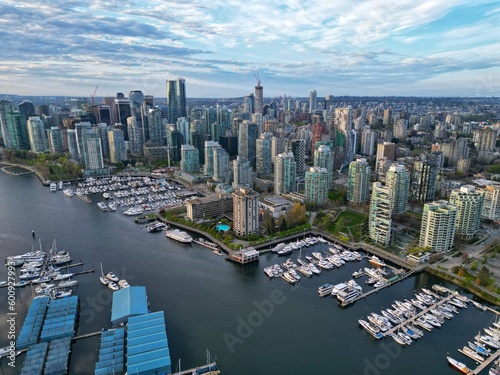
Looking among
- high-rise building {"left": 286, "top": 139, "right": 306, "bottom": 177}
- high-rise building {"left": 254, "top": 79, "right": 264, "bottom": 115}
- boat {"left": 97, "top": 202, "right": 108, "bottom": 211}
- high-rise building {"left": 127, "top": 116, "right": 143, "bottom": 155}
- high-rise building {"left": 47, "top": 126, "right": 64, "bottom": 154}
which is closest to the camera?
boat {"left": 97, "top": 202, "right": 108, "bottom": 211}

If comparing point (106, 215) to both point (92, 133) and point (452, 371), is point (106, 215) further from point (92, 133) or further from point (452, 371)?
point (452, 371)

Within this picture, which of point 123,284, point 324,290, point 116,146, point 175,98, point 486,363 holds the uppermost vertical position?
point 175,98

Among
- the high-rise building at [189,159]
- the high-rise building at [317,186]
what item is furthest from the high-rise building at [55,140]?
the high-rise building at [317,186]

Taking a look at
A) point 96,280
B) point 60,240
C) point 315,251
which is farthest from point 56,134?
point 315,251

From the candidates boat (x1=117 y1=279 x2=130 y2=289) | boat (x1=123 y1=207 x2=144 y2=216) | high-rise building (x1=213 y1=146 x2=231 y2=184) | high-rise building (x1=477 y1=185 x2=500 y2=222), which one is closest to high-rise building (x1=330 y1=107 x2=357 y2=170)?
high-rise building (x1=213 y1=146 x2=231 y2=184)

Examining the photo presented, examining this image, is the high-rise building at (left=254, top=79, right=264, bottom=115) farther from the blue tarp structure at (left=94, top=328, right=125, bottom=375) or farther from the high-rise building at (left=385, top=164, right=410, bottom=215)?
the blue tarp structure at (left=94, top=328, right=125, bottom=375)

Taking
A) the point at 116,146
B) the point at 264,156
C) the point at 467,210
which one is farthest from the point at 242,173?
the point at 116,146

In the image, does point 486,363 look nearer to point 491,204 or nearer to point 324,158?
point 491,204
